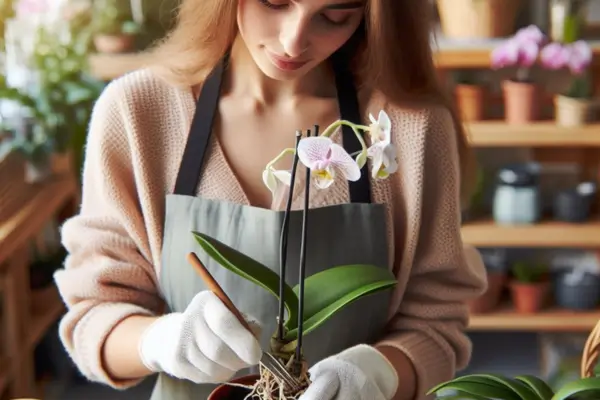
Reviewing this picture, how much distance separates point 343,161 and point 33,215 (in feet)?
5.17

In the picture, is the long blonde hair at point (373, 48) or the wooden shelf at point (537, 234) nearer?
the long blonde hair at point (373, 48)

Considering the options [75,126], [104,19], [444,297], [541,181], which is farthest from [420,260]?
[541,181]

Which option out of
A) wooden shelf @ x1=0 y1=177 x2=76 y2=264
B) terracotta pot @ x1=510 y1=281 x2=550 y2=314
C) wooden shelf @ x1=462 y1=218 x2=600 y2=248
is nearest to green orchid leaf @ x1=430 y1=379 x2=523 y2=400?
wooden shelf @ x1=0 y1=177 x2=76 y2=264

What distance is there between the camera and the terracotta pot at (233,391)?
34.4 inches

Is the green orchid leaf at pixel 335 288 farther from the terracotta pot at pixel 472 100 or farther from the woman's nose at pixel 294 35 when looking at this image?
the terracotta pot at pixel 472 100

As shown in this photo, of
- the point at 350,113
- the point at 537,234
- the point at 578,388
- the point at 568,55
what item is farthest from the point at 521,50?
the point at 578,388

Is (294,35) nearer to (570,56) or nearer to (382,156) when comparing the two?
(382,156)

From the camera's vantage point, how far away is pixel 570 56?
8.67 ft

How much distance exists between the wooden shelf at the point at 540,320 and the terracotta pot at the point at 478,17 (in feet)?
3.03

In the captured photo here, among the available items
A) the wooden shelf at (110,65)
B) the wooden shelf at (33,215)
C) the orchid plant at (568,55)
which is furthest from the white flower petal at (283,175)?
the orchid plant at (568,55)

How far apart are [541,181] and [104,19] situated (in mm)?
1581

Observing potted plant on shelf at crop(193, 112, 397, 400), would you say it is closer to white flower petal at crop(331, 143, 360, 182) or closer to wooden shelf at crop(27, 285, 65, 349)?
white flower petal at crop(331, 143, 360, 182)

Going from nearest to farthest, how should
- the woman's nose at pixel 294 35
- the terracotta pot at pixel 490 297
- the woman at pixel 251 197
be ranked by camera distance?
the woman's nose at pixel 294 35 → the woman at pixel 251 197 → the terracotta pot at pixel 490 297

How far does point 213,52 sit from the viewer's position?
3.98ft
